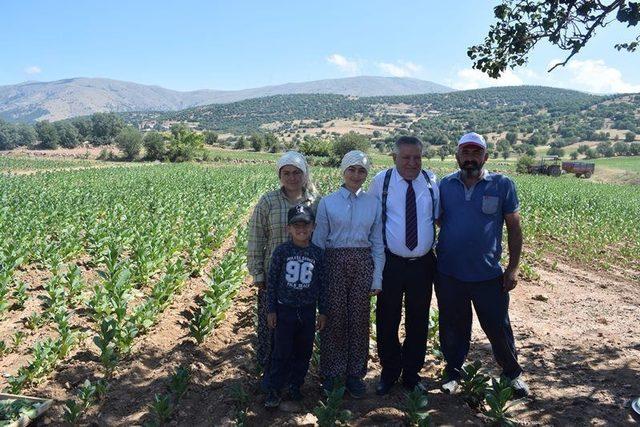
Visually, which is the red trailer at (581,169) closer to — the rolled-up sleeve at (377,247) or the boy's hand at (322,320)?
the rolled-up sleeve at (377,247)

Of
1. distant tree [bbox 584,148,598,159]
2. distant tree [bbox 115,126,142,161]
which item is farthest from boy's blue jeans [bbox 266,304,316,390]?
distant tree [bbox 584,148,598,159]

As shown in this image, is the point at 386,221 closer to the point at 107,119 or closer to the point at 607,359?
the point at 607,359

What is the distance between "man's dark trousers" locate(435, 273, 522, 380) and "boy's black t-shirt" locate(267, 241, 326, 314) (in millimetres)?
1101

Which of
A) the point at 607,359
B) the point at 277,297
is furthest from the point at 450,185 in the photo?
the point at 607,359

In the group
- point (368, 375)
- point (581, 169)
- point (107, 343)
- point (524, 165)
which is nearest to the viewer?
point (107, 343)

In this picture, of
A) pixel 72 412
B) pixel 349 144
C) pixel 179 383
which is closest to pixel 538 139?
pixel 349 144

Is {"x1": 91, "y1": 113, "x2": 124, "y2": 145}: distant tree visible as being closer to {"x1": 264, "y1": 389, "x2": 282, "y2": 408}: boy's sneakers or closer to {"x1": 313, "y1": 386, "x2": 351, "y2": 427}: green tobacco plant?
{"x1": 264, "y1": 389, "x2": 282, "y2": 408}: boy's sneakers

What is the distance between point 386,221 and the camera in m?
3.70

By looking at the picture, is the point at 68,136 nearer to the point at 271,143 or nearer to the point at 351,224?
the point at 271,143

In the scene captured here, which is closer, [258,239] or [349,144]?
[258,239]

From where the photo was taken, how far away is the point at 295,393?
3766 mm

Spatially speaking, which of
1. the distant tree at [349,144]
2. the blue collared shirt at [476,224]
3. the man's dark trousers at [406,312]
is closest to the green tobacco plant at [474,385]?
the man's dark trousers at [406,312]

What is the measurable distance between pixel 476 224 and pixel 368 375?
1833 mm

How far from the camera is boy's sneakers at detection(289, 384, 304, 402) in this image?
148 inches
